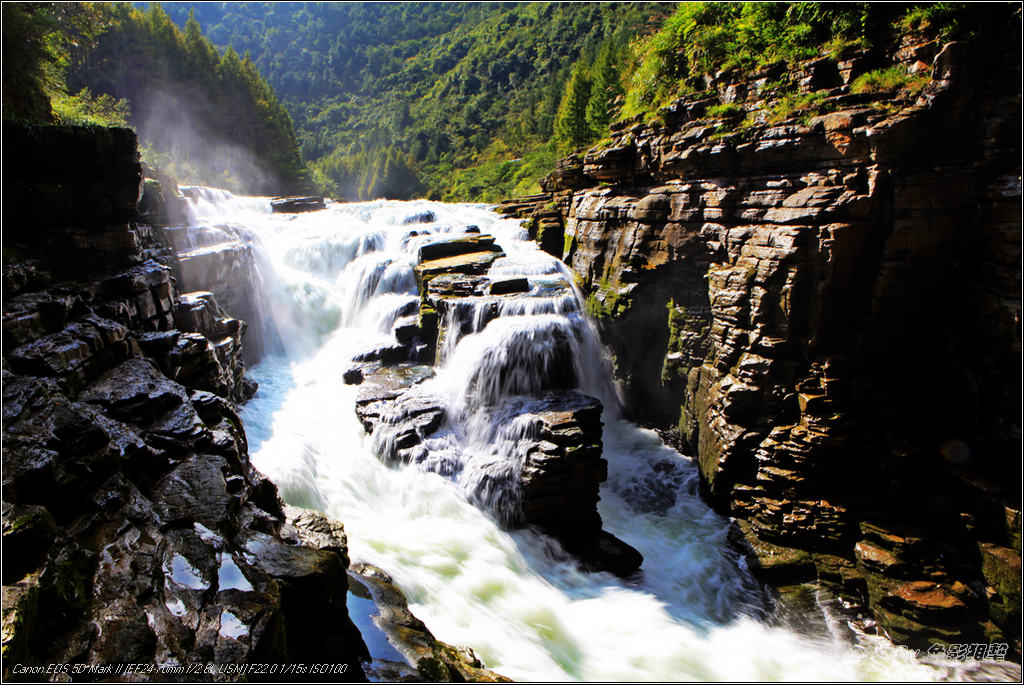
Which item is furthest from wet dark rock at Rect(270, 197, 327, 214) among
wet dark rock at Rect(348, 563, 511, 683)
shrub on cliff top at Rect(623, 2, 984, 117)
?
wet dark rock at Rect(348, 563, 511, 683)

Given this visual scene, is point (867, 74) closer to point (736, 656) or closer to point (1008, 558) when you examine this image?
point (1008, 558)

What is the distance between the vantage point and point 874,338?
10.7 metres

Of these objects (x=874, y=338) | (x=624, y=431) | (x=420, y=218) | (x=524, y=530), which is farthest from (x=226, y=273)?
(x=874, y=338)

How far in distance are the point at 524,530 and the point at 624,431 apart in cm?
516

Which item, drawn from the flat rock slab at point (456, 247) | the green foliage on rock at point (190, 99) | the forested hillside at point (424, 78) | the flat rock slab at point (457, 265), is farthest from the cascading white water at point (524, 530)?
the green foliage on rock at point (190, 99)

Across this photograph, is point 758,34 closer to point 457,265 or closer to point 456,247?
point 457,265

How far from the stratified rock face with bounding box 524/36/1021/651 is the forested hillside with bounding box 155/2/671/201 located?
990 inches

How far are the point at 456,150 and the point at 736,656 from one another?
202 feet

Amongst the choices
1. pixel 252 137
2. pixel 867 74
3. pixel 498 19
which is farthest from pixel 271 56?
pixel 867 74

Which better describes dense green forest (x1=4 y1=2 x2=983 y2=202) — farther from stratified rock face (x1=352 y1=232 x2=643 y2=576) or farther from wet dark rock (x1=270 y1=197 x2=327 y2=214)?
stratified rock face (x1=352 y1=232 x2=643 y2=576)

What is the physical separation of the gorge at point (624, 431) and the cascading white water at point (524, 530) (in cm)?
7

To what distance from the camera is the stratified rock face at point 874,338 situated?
9.38m

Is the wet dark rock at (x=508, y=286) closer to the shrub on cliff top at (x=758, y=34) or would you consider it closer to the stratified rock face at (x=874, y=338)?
the stratified rock face at (x=874, y=338)

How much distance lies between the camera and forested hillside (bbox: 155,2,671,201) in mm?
55344
